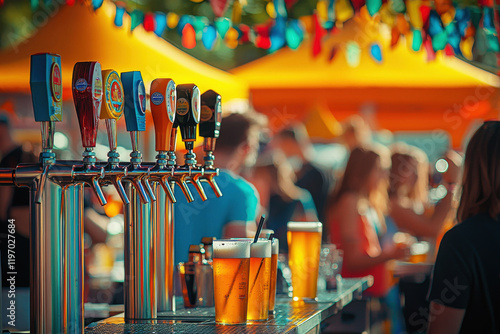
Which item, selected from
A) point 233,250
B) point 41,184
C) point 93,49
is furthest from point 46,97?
point 93,49

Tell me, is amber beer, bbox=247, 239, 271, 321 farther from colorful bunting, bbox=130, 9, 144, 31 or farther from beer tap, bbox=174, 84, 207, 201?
colorful bunting, bbox=130, 9, 144, 31

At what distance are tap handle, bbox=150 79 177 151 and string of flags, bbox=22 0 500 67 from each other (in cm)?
166

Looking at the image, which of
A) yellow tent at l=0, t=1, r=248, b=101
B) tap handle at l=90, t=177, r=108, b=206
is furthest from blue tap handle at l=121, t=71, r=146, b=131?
yellow tent at l=0, t=1, r=248, b=101

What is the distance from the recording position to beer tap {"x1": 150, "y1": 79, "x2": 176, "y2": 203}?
1.63 meters

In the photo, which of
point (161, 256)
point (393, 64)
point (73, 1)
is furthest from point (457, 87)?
point (161, 256)

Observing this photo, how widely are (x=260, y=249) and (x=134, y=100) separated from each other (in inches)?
17.4

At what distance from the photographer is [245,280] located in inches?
62.6

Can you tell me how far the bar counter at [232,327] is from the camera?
1.54 metres

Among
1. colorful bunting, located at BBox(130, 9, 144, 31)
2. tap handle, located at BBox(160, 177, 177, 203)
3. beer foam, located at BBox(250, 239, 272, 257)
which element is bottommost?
beer foam, located at BBox(250, 239, 272, 257)

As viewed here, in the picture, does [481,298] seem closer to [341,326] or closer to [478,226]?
[478,226]

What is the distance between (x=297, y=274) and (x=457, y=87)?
3.62m

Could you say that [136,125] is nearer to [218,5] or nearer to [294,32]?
[218,5]

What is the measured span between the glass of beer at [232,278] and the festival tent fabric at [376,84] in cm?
356

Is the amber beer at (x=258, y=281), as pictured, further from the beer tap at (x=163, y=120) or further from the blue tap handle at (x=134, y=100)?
the blue tap handle at (x=134, y=100)
